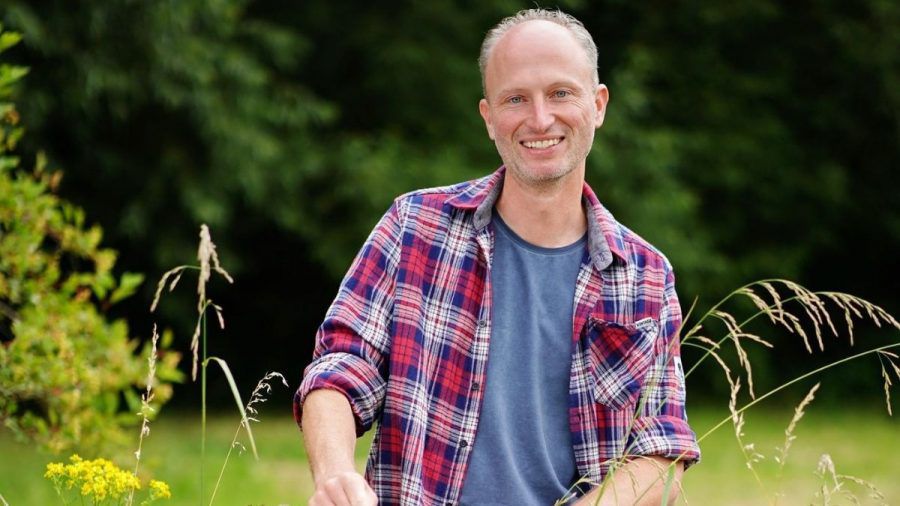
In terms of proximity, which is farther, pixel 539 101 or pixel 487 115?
pixel 487 115

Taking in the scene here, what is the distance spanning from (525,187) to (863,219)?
463 inches

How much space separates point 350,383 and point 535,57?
0.77 m

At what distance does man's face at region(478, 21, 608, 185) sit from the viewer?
8.48ft

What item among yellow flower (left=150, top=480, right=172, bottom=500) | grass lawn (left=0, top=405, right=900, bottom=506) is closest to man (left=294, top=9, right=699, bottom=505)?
yellow flower (left=150, top=480, right=172, bottom=500)

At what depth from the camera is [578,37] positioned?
2.66 m

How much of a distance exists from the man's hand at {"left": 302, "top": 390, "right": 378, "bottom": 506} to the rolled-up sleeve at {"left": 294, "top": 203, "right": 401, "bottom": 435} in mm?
33

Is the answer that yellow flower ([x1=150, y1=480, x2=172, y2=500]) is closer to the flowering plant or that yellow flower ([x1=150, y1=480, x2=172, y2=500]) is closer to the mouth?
the flowering plant

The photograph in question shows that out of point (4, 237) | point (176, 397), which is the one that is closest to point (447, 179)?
point (176, 397)

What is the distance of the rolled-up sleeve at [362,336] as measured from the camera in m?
2.37

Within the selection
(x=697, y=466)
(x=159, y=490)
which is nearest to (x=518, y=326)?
(x=159, y=490)

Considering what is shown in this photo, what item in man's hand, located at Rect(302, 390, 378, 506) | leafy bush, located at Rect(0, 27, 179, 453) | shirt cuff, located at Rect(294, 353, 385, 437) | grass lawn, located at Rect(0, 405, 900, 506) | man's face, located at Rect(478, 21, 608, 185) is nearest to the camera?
man's hand, located at Rect(302, 390, 378, 506)

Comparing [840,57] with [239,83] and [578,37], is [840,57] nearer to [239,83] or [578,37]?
[239,83]

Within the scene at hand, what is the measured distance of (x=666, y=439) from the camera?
8.18 feet

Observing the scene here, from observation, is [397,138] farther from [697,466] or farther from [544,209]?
[544,209]
